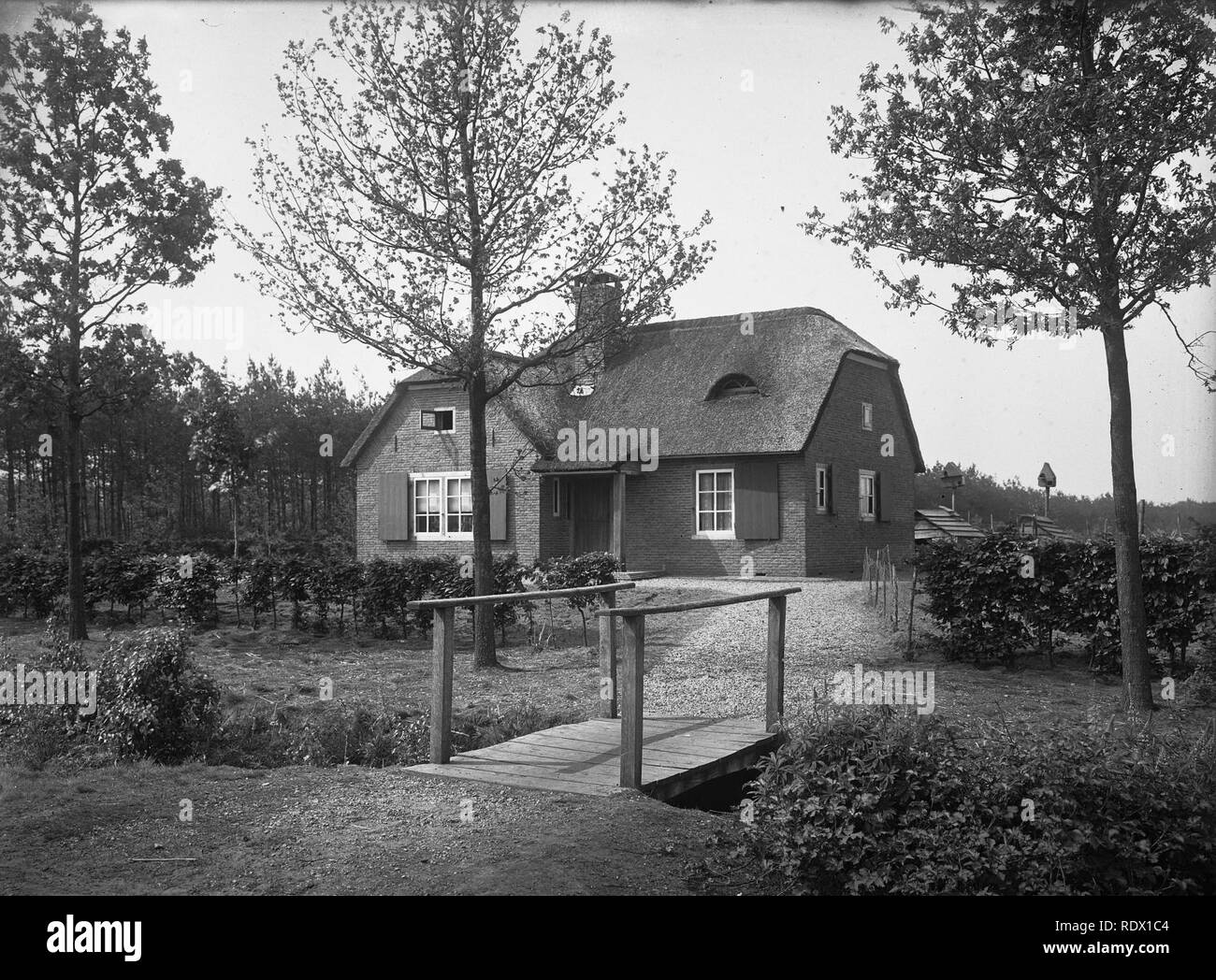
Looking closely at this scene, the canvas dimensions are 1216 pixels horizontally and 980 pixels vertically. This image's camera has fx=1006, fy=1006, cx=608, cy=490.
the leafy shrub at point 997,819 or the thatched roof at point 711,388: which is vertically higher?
the thatched roof at point 711,388

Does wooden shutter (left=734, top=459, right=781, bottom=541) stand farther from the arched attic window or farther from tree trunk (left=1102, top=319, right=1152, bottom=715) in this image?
tree trunk (left=1102, top=319, right=1152, bottom=715)

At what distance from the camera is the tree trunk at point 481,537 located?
1173 centimetres

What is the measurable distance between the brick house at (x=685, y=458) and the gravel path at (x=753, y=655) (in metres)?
5.16

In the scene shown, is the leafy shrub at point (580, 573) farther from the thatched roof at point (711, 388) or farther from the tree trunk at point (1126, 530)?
the tree trunk at point (1126, 530)

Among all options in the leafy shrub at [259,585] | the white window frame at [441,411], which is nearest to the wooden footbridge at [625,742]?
the leafy shrub at [259,585]

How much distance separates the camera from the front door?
23.8 meters

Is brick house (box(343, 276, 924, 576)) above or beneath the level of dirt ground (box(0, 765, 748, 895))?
above

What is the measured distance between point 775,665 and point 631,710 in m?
1.88

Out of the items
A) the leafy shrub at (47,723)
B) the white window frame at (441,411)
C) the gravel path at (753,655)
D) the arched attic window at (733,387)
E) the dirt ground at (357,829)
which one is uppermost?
the arched attic window at (733,387)

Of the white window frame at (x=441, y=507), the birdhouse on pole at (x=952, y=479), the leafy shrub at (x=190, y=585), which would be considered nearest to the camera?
the leafy shrub at (x=190, y=585)

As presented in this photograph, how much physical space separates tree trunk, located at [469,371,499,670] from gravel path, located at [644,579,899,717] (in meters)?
1.91

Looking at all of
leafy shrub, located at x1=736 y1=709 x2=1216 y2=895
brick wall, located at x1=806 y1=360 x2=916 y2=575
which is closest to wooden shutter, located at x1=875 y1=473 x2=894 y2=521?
brick wall, located at x1=806 y1=360 x2=916 y2=575

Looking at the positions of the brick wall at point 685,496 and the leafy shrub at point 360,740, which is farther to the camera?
the brick wall at point 685,496
